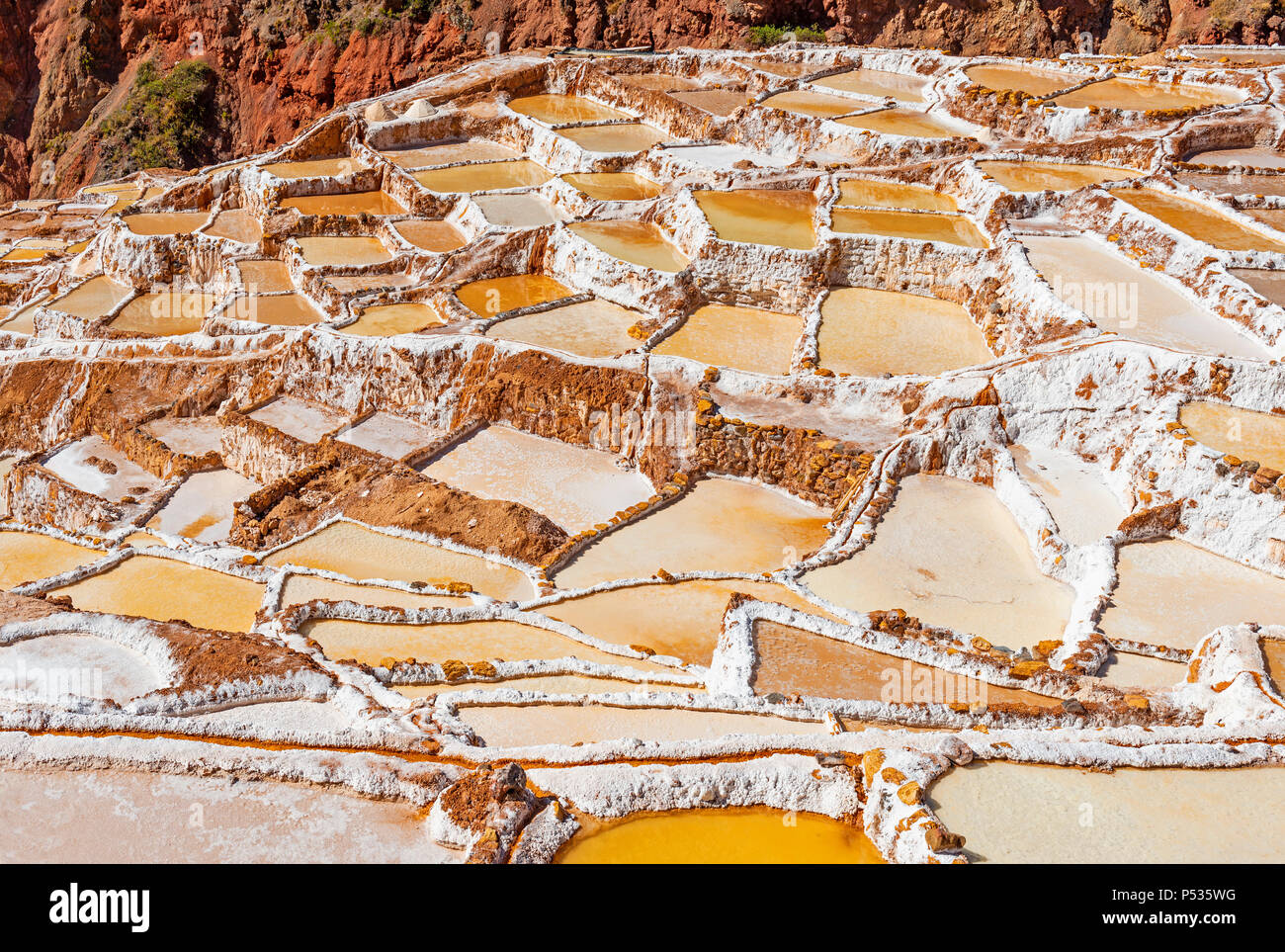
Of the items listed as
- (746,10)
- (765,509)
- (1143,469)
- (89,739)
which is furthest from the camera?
(746,10)

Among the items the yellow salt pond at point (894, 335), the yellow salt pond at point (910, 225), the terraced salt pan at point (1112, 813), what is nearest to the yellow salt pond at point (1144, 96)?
the yellow salt pond at point (910, 225)

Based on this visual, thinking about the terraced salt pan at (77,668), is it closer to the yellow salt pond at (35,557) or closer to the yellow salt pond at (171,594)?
the yellow salt pond at (171,594)

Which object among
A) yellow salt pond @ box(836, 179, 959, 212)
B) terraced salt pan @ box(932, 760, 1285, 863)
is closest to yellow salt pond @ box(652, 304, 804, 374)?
yellow salt pond @ box(836, 179, 959, 212)

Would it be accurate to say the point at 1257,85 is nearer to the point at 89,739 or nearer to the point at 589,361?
the point at 589,361

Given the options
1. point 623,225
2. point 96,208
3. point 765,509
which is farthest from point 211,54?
point 765,509

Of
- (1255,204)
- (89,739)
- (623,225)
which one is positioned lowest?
(89,739)
